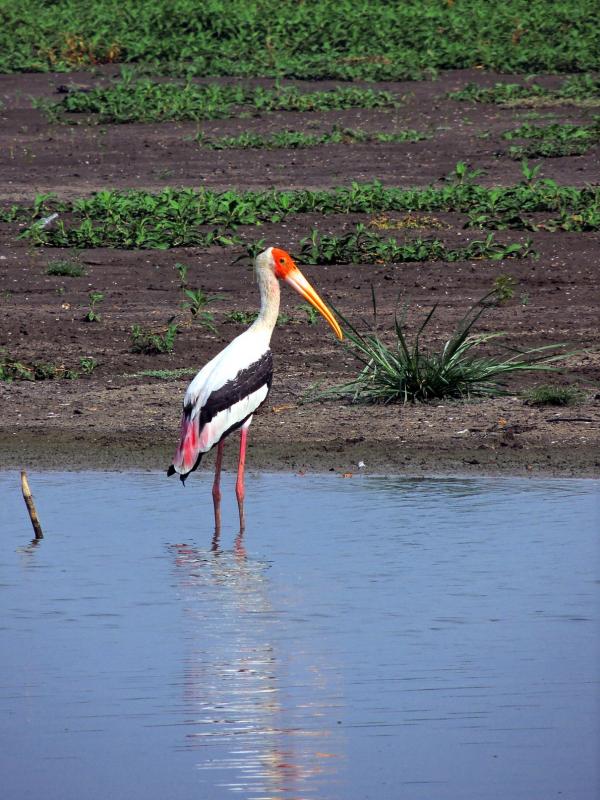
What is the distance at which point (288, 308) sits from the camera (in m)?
12.8

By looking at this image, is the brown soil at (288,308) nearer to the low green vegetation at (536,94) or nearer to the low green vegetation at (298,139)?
the low green vegetation at (298,139)

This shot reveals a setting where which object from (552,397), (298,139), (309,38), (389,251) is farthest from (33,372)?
(309,38)

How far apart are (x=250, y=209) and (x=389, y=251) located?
1731 millimetres

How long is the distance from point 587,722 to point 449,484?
11.6ft

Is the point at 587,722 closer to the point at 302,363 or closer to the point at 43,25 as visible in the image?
the point at 302,363

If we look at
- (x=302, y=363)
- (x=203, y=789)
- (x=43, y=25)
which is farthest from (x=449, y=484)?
(x=43, y=25)

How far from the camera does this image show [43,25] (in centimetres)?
2459

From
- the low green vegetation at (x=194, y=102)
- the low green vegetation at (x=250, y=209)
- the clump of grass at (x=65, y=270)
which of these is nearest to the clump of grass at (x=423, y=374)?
the clump of grass at (x=65, y=270)

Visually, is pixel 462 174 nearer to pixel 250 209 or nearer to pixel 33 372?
pixel 250 209

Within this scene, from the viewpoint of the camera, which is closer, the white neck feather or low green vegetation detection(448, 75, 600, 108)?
the white neck feather

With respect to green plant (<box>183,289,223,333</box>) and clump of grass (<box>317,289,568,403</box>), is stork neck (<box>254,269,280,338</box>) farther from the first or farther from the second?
green plant (<box>183,289,223,333</box>)

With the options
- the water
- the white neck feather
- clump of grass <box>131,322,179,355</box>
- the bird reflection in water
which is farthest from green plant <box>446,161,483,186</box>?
the bird reflection in water

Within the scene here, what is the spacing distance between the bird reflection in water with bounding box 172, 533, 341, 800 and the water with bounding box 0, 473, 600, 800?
0.04ft

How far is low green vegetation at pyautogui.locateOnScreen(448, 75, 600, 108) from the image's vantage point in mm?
20484
